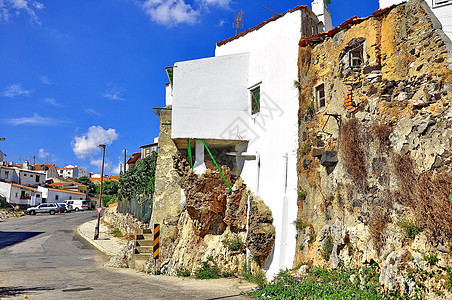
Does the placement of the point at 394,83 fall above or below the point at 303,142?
above

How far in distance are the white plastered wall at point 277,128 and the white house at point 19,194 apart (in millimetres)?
46580

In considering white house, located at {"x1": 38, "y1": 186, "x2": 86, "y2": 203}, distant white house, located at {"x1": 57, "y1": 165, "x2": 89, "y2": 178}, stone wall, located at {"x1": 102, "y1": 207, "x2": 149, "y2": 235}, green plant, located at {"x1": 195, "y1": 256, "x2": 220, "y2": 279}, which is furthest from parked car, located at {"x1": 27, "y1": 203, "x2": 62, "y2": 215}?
distant white house, located at {"x1": 57, "y1": 165, "x2": 89, "y2": 178}

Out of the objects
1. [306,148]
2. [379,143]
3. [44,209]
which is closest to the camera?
[379,143]

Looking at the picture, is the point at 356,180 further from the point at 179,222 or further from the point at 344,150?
the point at 179,222

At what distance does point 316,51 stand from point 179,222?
918 cm

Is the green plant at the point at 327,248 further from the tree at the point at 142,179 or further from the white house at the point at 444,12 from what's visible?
the tree at the point at 142,179

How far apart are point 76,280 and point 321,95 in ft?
32.7

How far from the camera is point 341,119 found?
946 centimetres

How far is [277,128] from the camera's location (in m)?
11.9

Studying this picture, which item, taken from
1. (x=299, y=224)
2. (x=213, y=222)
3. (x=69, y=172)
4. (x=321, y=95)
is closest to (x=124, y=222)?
(x=213, y=222)

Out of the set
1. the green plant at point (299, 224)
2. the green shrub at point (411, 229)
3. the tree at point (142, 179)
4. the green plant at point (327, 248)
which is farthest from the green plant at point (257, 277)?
the tree at point (142, 179)

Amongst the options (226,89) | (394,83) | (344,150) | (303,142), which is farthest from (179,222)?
Answer: (394,83)

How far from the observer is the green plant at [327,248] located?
29.6 feet

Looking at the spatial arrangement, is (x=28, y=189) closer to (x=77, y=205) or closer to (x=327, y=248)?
(x=77, y=205)
